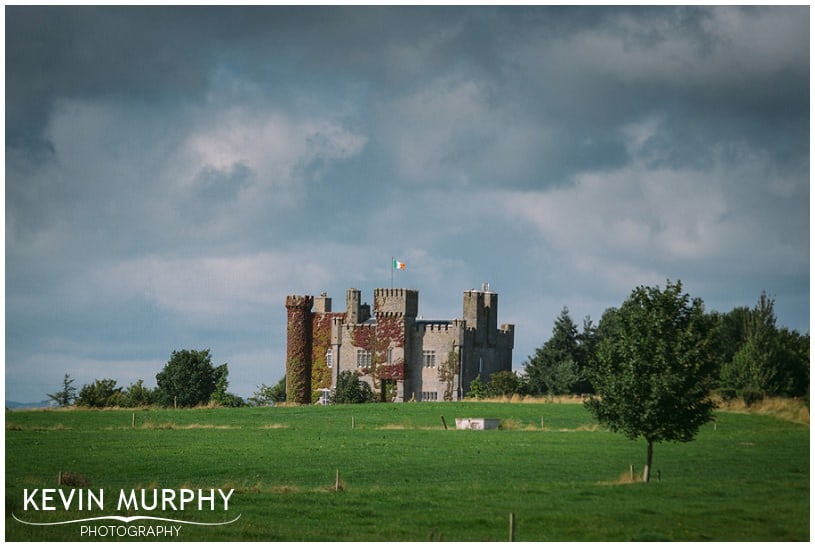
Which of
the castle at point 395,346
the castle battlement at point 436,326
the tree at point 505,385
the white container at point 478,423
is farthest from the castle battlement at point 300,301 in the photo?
the white container at point 478,423

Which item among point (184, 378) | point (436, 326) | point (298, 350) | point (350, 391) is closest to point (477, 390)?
point (436, 326)

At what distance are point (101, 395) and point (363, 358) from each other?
19.2 m

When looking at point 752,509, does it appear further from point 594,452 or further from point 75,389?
point 75,389

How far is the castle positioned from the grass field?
935 inches

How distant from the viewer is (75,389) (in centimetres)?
9700

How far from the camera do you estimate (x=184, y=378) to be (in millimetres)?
93625

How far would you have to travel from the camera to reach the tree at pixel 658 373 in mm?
44375

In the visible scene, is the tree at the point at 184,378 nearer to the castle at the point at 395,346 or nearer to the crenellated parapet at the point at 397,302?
the castle at the point at 395,346

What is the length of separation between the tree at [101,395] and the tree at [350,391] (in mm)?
15857

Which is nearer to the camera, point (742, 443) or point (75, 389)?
point (742, 443)

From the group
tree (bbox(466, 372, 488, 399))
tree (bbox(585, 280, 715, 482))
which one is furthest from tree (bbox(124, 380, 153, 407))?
tree (bbox(585, 280, 715, 482))

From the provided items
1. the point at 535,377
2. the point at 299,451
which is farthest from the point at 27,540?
the point at 535,377

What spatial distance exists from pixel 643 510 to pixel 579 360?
180 feet

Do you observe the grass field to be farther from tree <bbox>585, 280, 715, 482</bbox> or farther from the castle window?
the castle window
